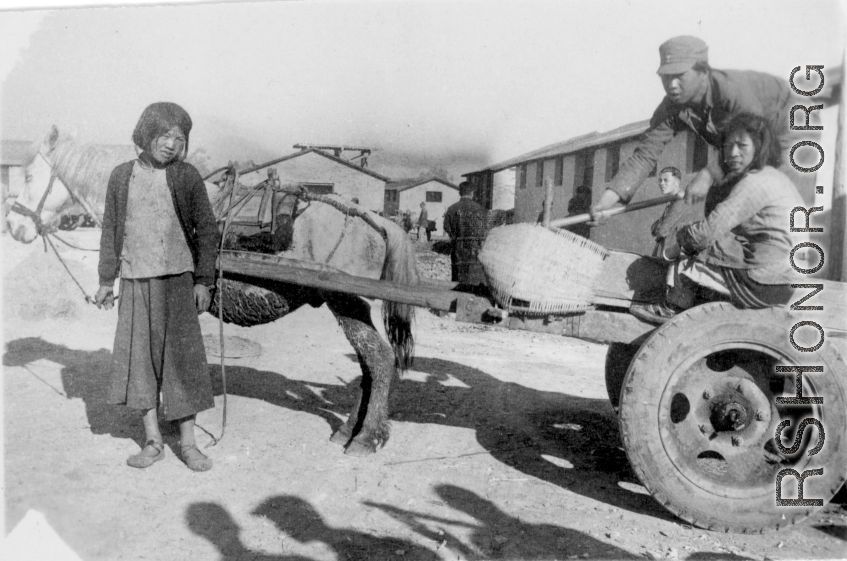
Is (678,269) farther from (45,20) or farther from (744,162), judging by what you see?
(45,20)

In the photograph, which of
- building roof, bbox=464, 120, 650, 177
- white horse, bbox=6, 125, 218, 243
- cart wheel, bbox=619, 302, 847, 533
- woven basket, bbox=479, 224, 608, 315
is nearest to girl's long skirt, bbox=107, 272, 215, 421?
white horse, bbox=6, 125, 218, 243

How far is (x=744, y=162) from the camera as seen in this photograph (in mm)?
2863

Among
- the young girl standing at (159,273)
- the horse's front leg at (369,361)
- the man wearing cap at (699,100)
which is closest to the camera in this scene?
the man wearing cap at (699,100)

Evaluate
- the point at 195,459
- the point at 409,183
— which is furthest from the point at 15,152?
the point at 409,183

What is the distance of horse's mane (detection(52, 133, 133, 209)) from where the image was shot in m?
4.27

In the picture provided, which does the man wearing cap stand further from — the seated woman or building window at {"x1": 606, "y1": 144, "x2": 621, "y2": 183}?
building window at {"x1": 606, "y1": 144, "x2": 621, "y2": 183}

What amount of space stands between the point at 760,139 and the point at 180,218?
3099 mm

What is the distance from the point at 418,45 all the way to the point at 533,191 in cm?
262

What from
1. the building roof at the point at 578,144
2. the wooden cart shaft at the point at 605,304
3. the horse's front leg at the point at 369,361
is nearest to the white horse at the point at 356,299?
the horse's front leg at the point at 369,361

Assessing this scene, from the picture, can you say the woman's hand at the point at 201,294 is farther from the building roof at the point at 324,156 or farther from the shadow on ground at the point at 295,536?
the building roof at the point at 324,156

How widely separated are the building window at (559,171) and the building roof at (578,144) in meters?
0.14

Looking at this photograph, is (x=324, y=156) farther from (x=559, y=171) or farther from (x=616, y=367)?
(x=616, y=367)

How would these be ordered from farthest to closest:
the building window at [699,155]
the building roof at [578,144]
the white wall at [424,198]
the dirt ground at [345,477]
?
the white wall at [424,198]
the building roof at [578,144]
the building window at [699,155]
the dirt ground at [345,477]

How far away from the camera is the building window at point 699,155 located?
364cm
